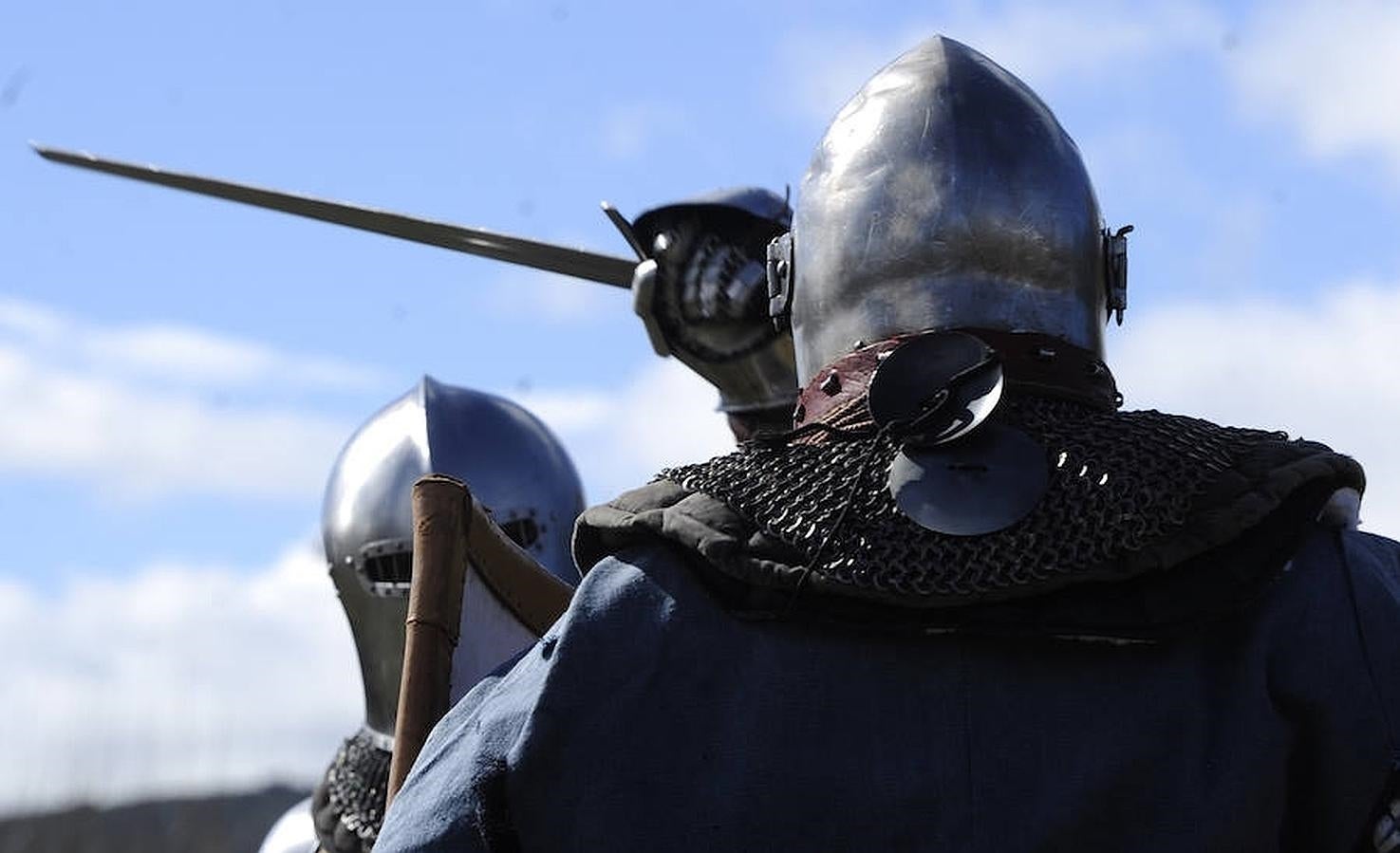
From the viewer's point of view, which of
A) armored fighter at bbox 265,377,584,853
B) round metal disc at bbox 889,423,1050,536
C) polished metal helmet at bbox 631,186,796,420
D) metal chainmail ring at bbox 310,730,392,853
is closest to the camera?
round metal disc at bbox 889,423,1050,536

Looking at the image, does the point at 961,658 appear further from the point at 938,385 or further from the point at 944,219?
the point at 944,219

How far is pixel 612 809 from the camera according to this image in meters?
3.72

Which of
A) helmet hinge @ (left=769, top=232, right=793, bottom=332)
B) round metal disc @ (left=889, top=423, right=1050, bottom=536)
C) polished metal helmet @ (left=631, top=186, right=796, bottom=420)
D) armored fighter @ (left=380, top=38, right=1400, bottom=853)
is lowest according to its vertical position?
armored fighter @ (left=380, top=38, right=1400, bottom=853)

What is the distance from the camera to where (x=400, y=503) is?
8758mm

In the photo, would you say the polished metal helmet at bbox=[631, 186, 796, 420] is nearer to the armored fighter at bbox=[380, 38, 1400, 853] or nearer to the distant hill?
the armored fighter at bbox=[380, 38, 1400, 853]

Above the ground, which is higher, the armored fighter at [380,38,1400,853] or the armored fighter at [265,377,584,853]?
the armored fighter at [265,377,584,853]

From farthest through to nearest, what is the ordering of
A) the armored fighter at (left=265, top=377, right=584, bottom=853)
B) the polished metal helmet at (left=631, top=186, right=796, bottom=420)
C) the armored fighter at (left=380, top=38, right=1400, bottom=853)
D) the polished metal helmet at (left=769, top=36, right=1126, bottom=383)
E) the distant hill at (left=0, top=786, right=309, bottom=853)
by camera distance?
the distant hill at (left=0, top=786, right=309, bottom=853) → the armored fighter at (left=265, top=377, right=584, bottom=853) → the polished metal helmet at (left=631, top=186, right=796, bottom=420) → the polished metal helmet at (left=769, top=36, right=1126, bottom=383) → the armored fighter at (left=380, top=38, right=1400, bottom=853)

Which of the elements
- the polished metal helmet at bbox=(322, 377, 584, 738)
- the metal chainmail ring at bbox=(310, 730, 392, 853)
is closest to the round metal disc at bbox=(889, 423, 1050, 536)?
the metal chainmail ring at bbox=(310, 730, 392, 853)

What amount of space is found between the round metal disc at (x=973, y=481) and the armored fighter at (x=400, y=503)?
4667 millimetres

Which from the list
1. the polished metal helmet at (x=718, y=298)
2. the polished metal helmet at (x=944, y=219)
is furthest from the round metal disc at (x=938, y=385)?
the polished metal helmet at (x=718, y=298)

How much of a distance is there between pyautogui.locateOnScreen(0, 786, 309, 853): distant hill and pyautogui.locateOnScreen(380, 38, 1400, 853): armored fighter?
14.6 meters

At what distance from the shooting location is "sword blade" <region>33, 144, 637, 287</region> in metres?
7.76

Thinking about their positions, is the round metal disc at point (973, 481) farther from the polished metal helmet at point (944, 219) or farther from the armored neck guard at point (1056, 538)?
the polished metal helmet at point (944, 219)

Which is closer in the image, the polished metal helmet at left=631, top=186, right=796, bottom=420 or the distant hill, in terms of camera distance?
the polished metal helmet at left=631, top=186, right=796, bottom=420
